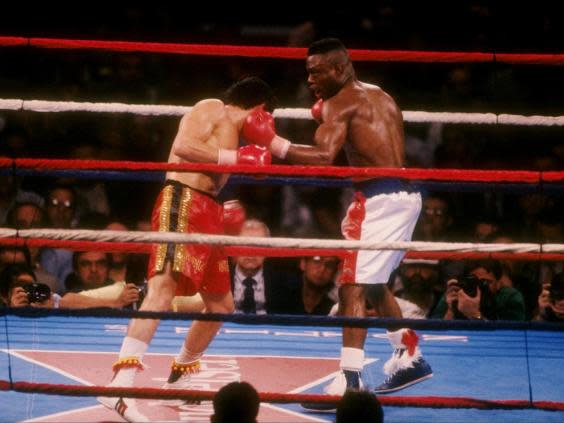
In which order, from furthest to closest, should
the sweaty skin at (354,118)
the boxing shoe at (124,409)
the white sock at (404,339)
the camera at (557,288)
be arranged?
the camera at (557,288)
the white sock at (404,339)
the sweaty skin at (354,118)
the boxing shoe at (124,409)

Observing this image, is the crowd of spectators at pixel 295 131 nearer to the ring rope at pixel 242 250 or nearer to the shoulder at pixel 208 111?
the ring rope at pixel 242 250

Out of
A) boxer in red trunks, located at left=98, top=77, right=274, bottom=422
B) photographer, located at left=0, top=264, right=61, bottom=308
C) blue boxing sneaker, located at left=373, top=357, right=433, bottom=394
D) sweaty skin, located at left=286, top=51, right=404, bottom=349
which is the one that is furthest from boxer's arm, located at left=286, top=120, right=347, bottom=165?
photographer, located at left=0, top=264, right=61, bottom=308

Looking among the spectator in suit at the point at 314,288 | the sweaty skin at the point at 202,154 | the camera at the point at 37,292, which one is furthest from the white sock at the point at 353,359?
the spectator in suit at the point at 314,288

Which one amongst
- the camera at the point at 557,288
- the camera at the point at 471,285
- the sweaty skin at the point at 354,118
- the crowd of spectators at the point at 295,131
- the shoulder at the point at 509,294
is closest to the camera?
the sweaty skin at the point at 354,118

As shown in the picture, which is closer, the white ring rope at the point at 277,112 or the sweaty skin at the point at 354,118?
the white ring rope at the point at 277,112

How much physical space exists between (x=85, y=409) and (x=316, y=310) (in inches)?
75.9

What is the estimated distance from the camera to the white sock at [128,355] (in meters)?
2.38

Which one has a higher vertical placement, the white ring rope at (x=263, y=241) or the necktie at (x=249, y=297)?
the white ring rope at (x=263, y=241)

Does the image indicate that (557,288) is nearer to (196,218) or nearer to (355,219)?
(355,219)

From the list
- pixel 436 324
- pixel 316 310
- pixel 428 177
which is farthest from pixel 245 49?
pixel 316 310

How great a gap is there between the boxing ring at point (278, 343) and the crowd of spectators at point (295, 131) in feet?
1.31

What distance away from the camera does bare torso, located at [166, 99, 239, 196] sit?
2.67m

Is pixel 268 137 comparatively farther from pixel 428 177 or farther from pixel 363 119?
pixel 428 177

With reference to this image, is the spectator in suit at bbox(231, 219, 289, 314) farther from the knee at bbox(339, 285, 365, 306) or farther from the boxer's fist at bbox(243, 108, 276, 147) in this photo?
the boxer's fist at bbox(243, 108, 276, 147)
